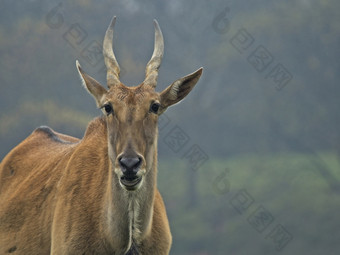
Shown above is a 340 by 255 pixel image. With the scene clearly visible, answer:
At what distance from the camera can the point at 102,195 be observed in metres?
7.84

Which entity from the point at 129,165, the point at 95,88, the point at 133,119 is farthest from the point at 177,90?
the point at 129,165

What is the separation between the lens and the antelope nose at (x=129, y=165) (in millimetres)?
6668

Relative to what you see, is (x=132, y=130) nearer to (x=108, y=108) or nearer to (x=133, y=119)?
(x=133, y=119)

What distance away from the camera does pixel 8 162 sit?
10547mm

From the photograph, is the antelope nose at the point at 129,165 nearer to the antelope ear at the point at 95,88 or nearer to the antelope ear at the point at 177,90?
the antelope ear at the point at 177,90

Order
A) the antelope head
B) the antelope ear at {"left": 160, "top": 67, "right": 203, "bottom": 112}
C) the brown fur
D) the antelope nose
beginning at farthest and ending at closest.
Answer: the antelope ear at {"left": 160, "top": 67, "right": 203, "bottom": 112}, the brown fur, the antelope head, the antelope nose

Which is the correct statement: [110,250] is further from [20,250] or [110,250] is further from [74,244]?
[20,250]

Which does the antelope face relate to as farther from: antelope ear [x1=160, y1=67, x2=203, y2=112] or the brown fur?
antelope ear [x1=160, y1=67, x2=203, y2=112]

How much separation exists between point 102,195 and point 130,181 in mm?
1163

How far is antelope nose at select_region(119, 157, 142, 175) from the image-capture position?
21.9 feet

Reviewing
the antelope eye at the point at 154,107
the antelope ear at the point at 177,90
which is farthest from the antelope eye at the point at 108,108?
the antelope ear at the point at 177,90

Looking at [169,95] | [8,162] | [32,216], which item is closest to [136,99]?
[169,95]

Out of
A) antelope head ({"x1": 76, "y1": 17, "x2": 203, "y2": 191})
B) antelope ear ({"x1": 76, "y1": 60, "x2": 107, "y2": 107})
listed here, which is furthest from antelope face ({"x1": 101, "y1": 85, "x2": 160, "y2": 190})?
antelope ear ({"x1": 76, "y1": 60, "x2": 107, "y2": 107})

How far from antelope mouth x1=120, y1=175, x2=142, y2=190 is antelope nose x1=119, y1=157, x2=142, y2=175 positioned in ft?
0.26
